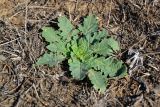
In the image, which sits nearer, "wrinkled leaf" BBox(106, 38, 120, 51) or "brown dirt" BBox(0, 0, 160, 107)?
"brown dirt" BBox(0, 0, 160, 107)

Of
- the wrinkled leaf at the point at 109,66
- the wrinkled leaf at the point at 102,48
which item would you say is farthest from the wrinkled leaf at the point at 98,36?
the wrinkled leaf at the point at 109,66

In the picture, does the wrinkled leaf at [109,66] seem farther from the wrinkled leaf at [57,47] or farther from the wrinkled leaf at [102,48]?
the wrinkled leaf at [57,47]

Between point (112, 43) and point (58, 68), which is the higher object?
point (112, 43)

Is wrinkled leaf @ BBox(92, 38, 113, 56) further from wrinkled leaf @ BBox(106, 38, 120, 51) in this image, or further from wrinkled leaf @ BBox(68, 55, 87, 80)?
wrinkled leaf @ BBox(68, 55, 87, 80)

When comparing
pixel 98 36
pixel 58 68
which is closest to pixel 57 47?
pixel 58 68

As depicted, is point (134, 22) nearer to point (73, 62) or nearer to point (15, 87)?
point (73, 62)

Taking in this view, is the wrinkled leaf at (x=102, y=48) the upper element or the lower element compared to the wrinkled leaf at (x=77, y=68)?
upper

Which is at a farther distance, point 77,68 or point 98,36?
point 98,36

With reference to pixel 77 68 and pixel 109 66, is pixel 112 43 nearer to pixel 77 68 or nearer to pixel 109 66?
pixel 109 66

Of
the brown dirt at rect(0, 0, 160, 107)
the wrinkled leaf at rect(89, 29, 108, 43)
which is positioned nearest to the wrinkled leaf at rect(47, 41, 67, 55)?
the brown dirt at rect(0, 0, 160, 107)
